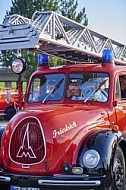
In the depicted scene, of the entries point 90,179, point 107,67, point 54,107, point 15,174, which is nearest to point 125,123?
point 107,67

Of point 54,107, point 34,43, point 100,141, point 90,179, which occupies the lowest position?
point 90,179

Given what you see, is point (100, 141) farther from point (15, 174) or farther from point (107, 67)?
point (107, 67)

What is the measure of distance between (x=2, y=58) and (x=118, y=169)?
28.5 m

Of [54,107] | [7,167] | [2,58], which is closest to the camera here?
[7,167]

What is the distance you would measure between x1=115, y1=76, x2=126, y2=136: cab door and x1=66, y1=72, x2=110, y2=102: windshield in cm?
21

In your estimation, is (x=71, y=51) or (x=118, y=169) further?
(x=71, y=51)

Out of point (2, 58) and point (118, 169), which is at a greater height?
point (2, 58)

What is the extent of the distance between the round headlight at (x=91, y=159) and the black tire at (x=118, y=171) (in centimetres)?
27

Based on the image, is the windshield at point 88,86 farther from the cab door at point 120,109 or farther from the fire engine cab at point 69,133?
the cab door at point 120,109

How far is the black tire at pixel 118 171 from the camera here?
14.6 ft

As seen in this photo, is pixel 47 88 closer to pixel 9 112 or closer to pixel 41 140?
pixel 41 140

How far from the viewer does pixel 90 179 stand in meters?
4.23

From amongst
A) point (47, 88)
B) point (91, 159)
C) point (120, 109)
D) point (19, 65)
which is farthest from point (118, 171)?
point (19, 65)

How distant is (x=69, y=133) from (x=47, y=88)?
1438 mm
